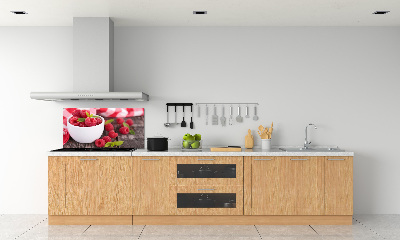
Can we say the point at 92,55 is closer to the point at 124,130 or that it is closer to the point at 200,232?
the point at 124,130

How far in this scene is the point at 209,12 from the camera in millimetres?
4836

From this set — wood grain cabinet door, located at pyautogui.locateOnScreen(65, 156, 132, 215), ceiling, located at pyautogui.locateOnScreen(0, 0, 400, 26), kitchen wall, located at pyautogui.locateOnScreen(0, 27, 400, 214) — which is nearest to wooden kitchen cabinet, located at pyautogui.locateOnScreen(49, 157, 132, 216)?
wood grain cabinet door, located at pyautogui.locateOnScreen(65, 156, 132, 215)

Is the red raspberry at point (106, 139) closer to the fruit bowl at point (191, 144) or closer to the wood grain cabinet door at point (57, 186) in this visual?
the wood grain cabinet door at point (57, 186)

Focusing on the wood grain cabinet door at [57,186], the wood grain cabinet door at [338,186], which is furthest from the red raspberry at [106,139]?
the wood grain cabinet door at [338,186]

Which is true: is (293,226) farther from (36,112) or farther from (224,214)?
(36,112)

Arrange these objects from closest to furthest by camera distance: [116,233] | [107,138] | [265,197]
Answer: [116,233], [265,197], [107,138]

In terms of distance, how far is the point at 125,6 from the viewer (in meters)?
4.61

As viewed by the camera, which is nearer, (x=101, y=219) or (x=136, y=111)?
(x=101, y=219)

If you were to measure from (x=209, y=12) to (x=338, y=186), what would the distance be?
99.4 inches

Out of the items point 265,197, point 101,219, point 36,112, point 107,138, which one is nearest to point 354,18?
point 265,197

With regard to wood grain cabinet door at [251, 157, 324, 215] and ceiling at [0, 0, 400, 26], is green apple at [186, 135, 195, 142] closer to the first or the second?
wood grain cabinet door at [251, 157, 324, 215]

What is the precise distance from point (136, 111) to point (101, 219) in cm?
147

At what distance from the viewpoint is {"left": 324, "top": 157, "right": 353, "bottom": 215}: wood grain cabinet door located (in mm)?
4812

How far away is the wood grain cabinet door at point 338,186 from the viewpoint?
481 cm
